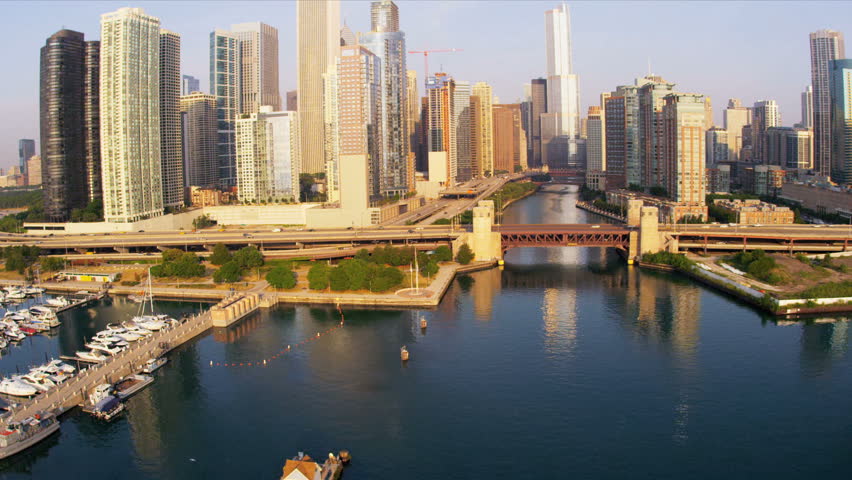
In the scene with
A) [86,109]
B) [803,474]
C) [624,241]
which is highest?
[86,109]

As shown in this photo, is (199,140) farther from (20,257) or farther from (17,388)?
(17,388)

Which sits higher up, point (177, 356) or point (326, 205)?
point (326, 205)

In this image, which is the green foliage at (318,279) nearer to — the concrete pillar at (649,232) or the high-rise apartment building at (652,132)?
the concrete pillar at (649,232)

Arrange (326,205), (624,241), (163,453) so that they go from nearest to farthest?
(163,453), (624,241), (326,205)

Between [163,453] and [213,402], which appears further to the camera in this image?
[213,402]

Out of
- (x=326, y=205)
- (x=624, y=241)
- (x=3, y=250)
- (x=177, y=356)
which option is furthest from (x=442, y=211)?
(x=177, y=356)

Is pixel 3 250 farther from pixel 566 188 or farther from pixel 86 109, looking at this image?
pixel 566 188

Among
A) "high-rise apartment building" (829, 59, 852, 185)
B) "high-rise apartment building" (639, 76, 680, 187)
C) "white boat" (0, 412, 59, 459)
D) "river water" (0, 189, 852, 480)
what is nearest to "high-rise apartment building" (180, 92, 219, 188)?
"high-rise apartment building" (639, 76, 680, 187)
